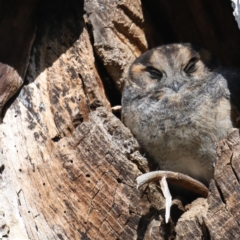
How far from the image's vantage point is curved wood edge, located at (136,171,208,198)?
2879 millimetres

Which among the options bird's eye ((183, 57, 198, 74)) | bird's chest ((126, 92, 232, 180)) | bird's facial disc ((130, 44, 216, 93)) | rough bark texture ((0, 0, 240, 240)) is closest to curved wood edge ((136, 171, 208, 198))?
rough bark texture ((0, 0, 240, 240))

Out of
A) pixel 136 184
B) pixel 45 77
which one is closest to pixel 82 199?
pixel 136 184

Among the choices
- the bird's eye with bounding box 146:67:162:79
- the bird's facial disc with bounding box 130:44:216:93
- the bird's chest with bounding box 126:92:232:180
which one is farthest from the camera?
the bird's eye with bounding box 146:67:162:79

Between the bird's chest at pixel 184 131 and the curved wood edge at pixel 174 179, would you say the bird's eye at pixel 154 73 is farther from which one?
the curved wood edge at pixel 174 179

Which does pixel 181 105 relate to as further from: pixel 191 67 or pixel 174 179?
pixel 174 179

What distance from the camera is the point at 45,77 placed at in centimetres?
360

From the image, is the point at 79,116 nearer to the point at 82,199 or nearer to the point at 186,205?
the point at 82,199

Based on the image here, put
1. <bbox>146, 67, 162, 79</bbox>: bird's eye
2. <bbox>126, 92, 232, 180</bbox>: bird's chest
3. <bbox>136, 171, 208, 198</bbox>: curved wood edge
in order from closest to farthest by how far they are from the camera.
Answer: <bbox>136, 171, 208, 198</bbox>: curved wood edge
<bbox>126, 92, 232, 180</bbox>: bird's chest
<bbox>146, 67, 162, 79</bbox>: bird's eye

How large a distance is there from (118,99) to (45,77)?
64 cm

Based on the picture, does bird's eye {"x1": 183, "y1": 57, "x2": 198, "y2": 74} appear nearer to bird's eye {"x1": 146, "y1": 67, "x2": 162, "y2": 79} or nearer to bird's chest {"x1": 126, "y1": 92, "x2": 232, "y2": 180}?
bird's eye {"x1": 146, "y1": 67, "x2": 162, "y2": 79}

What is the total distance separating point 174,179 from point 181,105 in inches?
22.0

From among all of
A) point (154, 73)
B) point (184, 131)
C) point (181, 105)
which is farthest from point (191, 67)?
point (184, 131)

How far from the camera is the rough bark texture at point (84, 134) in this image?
295cm

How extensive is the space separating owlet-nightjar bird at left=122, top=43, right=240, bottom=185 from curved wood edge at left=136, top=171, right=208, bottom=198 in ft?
0.83
